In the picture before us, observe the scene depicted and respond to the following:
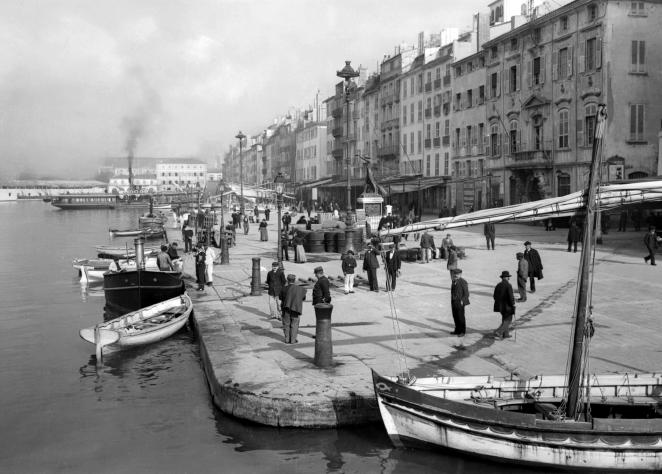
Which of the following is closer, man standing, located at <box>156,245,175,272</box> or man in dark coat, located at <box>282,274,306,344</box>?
man in dark coat, located at <box>282,274,306,344</box>

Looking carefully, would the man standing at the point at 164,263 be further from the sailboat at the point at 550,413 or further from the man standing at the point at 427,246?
the sailboat at the point at 550,413

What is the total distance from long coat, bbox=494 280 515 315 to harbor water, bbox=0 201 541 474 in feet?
15.2

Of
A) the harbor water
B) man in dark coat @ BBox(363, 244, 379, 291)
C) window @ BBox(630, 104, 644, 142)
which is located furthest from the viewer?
window @ BBox(630, 104, 644, 142)

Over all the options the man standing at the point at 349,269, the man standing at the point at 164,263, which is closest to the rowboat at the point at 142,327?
the man standing at the point at 164,263

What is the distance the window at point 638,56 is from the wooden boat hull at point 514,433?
36.2 meters

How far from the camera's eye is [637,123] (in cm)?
4009

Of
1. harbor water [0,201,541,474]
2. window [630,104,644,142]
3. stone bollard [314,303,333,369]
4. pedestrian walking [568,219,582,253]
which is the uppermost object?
window [630,104,644,142]

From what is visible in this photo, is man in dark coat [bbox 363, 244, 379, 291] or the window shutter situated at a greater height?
the window shutter

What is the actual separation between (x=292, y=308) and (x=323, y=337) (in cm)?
200

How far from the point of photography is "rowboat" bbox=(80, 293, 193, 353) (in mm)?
16625

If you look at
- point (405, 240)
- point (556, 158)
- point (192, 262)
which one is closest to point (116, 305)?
point (192, 262)

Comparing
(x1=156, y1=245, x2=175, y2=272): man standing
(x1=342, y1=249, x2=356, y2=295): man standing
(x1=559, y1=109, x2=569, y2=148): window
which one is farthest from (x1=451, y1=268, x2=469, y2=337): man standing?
(x1=559, y1=109, x2=569, y2=148): window

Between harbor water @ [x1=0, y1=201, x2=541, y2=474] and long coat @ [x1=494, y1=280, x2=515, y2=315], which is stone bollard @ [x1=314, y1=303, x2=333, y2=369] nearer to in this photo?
harbor water @ [x1=0, y1=201, x2=541, y2=474]

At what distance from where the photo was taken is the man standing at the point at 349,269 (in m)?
19.8
